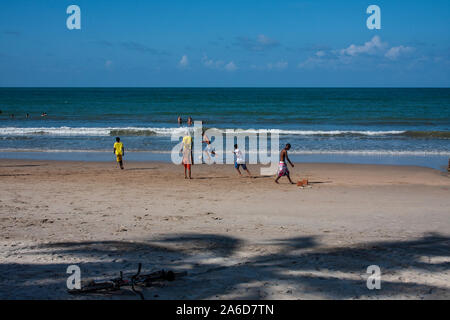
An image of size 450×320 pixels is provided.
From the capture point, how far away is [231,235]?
8516 mm

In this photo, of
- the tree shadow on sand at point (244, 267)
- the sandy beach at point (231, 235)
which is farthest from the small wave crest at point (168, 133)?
the tree shadow on sand at point (244, 267)

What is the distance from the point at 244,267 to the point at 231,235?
72.2 inches

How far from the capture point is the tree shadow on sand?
18.8ft

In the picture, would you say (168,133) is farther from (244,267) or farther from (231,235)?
(244,267)

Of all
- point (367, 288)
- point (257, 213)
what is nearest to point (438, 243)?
point (367, 288)

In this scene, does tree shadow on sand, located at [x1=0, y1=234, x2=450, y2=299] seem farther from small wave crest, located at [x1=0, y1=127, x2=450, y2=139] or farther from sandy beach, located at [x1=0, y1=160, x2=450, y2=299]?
small wave crest, located at [x1=0, y1=127, x2=450, y2=139]

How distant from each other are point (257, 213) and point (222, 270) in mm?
4011

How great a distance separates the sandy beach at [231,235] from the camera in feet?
19.6

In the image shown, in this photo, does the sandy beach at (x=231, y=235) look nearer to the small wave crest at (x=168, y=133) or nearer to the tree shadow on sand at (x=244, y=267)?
the tree shadow on sand at (x=244, y=267)

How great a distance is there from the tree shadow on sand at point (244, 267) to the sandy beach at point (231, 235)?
0.02 m

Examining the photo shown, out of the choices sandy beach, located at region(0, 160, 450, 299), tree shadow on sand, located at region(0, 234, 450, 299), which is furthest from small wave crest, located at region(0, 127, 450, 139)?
tree shadow on sand, located at region(0, 234, 450, 299)

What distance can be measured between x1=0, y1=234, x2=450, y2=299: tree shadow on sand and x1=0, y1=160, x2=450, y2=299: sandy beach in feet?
0.05

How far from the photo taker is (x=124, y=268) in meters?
6.56
